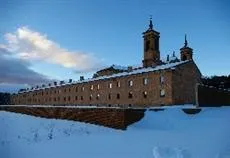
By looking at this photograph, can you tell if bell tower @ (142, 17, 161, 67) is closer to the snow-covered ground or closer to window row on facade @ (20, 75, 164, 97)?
window row on facade @ (20, 75, 164, 97)

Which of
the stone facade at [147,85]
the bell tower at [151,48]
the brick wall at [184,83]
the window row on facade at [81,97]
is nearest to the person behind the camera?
the brick wall at [184,83]

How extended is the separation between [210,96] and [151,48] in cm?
2602

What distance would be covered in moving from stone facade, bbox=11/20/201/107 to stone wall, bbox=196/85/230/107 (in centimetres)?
832

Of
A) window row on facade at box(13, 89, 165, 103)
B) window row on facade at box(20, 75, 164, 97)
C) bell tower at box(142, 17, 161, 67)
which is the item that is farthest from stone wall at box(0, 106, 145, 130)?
bell tower at box(142, 17, 161, 67)

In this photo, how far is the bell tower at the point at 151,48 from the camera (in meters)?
51.3

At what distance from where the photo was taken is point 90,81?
57.6 m

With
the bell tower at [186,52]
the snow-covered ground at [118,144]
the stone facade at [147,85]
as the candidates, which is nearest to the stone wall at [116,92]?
the stone facade at [147,85]

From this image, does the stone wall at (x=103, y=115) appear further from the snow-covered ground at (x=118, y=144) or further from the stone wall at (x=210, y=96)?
the stone wall at (x=210, y=96)

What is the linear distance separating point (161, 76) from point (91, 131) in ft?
89.9

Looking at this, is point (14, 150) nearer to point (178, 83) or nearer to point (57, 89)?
point (178, 83)

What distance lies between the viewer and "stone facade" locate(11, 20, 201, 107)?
40.6 meters

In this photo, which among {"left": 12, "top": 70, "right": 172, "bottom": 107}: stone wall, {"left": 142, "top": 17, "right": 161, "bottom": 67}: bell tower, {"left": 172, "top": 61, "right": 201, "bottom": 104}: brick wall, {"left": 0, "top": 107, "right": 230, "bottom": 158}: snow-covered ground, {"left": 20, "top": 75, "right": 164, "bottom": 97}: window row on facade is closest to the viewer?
{"left": 0, "top": 107, "right": 230, "bottom": 158}: snow-covered ground

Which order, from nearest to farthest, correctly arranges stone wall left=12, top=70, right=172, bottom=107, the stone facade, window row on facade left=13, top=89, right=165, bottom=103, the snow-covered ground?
the snow-covered ground < the stone facade < stone wall left=12, top=70, right=172, bottom=107 < window row on facade left=13, top=89, right=165, bottom=103

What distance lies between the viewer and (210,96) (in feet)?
88.8
